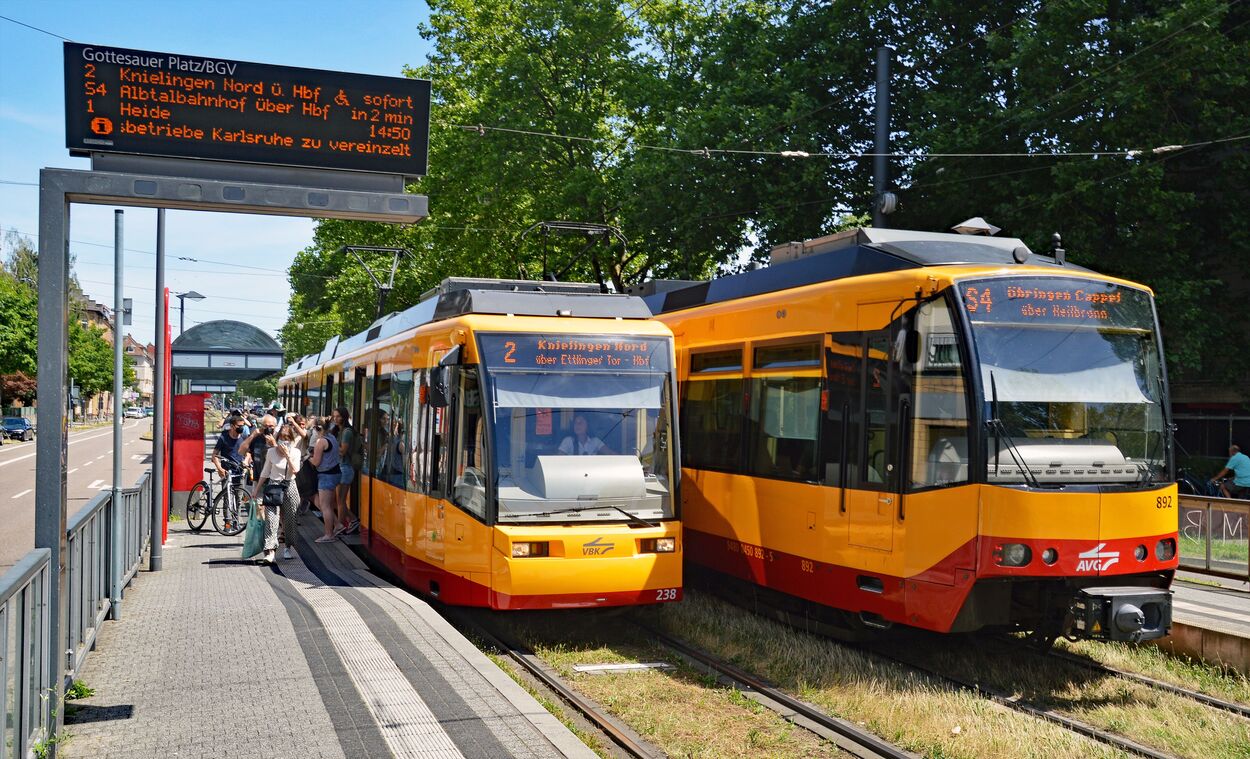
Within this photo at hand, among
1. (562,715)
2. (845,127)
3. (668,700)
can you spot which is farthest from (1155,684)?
(845,127)

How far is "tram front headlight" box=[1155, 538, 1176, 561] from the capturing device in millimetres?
8844

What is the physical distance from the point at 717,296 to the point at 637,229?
14114 millimetres

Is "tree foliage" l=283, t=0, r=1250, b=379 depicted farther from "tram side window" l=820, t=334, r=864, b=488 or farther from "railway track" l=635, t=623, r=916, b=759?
"railway track" l=635, t=623, r=916, b=759

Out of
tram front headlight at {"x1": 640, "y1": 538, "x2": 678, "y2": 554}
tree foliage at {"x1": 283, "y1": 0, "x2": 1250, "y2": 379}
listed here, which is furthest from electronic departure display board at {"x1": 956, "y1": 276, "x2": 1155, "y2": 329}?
tree foliage at {"x1": 283, "y1": 0, "x2": 1250, "y2": 379}

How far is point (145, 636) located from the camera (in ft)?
29.0

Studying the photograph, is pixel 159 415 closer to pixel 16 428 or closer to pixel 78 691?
pixel 78 691

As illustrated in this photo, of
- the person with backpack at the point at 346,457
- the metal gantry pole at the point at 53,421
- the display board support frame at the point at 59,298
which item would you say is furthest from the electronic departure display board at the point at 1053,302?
the person with backpack at the point at 346,457

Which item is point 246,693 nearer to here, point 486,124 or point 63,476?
point 63,476

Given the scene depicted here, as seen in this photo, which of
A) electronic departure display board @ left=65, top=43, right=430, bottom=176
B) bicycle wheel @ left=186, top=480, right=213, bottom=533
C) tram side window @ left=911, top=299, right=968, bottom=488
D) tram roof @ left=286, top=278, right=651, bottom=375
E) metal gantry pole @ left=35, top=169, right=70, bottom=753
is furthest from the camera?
bicycle wheel @ left=186, top=480, right=213, bottom=533

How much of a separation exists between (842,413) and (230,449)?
488 inches

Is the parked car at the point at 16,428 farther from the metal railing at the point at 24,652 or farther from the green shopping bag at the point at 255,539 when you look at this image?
the metal railing at the point at 24,652

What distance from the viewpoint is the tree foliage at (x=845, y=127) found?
60.5 feet

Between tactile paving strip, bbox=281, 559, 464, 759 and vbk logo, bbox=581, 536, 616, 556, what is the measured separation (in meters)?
1.93

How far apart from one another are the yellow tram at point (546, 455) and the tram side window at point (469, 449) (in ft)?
0.06
